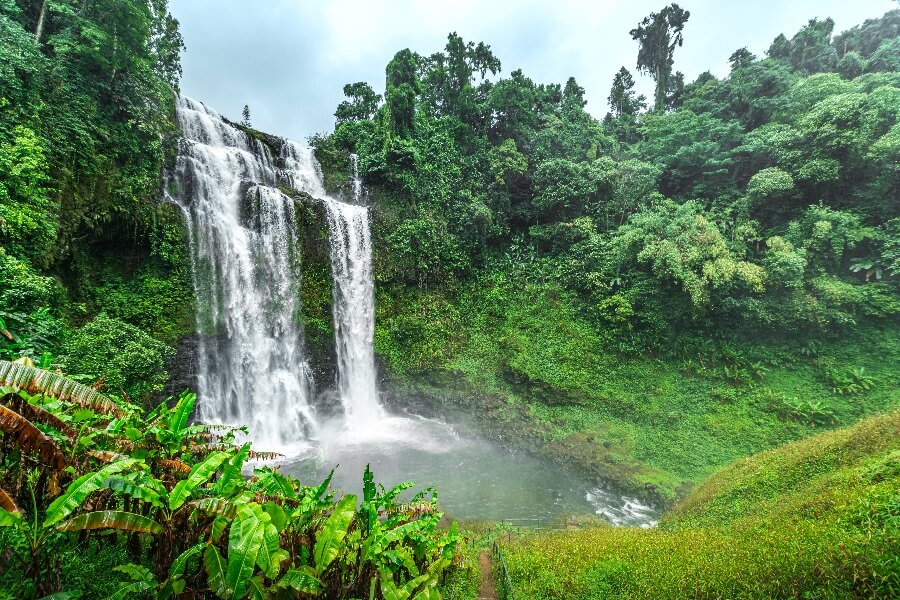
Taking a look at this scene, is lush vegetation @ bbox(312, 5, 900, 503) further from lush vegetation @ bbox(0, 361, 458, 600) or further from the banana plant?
the banana plant

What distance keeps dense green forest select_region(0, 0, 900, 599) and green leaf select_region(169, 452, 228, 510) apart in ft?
0.10

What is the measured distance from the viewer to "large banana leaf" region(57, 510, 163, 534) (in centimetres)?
260

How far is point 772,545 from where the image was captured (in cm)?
478

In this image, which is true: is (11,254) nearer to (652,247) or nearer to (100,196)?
(100,196)

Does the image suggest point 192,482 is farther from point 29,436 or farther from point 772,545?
point 772,545

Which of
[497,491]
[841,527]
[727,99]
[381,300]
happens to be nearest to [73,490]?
[841,527]

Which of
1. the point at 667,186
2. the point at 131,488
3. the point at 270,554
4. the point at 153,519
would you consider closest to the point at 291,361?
the point at 153,519

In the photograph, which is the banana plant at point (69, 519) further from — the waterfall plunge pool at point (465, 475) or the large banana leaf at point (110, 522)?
the waterfall plunge pool at point (465, 475)

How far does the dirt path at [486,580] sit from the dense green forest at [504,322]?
0.16 meters

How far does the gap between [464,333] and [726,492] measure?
1142 centimetres

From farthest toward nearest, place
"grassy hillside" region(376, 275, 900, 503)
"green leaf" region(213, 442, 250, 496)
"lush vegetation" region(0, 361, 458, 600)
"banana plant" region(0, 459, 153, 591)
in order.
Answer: "grassy hillside" region(376, 275, 900, 503), "green leaf" region(213, 442, 250, 496), "lush vegetation" region(0, 361, 458, 600), "banana plant" region(0, 459, 153, 591)

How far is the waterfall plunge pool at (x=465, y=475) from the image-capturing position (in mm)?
10672

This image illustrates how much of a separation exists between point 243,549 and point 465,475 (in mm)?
10694

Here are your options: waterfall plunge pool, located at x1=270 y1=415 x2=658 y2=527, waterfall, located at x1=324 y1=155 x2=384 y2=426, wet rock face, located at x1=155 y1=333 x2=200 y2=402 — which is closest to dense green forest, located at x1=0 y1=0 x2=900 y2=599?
wet rock face, located at x1=155 y1=333 x2=200 y2=402
